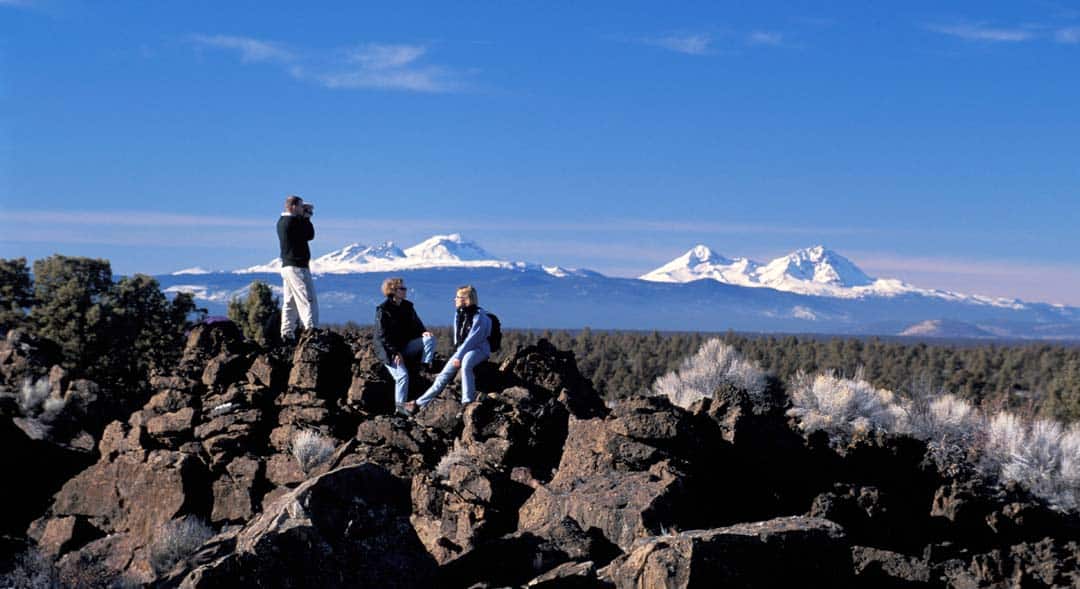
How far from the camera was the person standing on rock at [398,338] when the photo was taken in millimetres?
14766

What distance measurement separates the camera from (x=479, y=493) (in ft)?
38.7

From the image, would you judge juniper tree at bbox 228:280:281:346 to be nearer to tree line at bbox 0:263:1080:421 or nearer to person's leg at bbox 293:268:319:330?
tree line at bbox 0:263:1080:421

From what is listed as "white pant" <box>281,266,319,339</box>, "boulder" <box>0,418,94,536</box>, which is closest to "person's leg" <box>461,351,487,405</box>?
"white pant" <box>281,266,319,339</box>

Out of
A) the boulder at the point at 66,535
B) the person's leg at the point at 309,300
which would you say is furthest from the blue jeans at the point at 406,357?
the boulder at the point at 66,535

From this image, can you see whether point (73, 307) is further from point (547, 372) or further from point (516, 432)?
point (516, 432)

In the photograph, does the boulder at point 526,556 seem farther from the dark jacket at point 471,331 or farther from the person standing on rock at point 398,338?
the person standing on rock at point 398,338

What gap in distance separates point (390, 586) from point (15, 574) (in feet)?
20.0

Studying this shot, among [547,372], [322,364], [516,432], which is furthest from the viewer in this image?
[547,372]

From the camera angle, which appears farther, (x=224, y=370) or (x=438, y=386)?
(x=224, y=370)

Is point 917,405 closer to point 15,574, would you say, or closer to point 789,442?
point 789,442

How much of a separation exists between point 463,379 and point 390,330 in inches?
55.5

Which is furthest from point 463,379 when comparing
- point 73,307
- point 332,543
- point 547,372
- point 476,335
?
point 73,307

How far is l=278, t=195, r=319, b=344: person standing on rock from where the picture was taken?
659 inches

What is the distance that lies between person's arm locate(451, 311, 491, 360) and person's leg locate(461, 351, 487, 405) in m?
0.09
